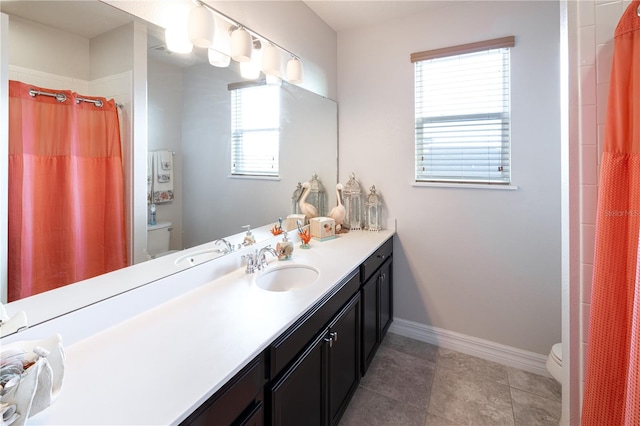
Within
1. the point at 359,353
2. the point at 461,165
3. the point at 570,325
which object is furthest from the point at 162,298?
the point at 461,165

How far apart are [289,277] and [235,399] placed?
2.91ft

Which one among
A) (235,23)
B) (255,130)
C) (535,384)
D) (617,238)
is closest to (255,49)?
(235,23)

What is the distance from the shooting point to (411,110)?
2.40 meters

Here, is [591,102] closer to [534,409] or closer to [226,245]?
[226,245]

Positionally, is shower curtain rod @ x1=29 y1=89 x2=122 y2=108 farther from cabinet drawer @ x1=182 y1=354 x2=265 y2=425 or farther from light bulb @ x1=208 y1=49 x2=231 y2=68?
cabinet drawer @ x1=182 y1=354 x2=265 y2=425

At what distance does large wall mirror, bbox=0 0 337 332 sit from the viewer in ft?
3.07

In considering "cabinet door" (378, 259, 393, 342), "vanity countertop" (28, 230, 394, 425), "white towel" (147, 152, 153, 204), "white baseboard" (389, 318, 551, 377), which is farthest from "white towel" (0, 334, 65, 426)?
"white baseboard" (389, 318, 551, 377)

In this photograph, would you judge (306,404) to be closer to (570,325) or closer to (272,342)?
(272,342)

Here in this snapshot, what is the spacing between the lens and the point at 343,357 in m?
1.58

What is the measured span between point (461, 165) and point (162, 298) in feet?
6.92

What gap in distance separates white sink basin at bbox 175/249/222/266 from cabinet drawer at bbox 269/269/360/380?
598 mm

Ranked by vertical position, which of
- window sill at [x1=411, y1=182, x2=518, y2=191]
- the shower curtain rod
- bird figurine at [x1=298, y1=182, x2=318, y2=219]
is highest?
the shower curtain rod

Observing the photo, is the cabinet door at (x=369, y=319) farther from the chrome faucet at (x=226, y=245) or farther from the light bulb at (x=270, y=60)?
the light bulb at (x=270, y=60)

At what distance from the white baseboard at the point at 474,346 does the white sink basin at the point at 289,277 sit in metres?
1.30
